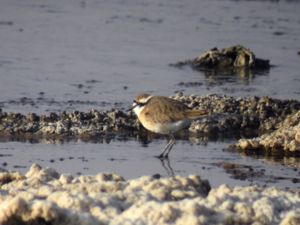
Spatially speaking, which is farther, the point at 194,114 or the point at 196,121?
the point at 196,121

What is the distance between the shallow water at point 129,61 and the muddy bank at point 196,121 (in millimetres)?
487

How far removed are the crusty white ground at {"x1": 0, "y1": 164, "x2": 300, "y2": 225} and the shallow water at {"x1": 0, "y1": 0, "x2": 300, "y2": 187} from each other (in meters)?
2.68

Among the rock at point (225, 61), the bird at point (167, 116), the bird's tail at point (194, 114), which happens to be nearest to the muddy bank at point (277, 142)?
the bird's tail at point (194, 114)

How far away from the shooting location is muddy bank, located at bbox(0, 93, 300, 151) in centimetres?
1217

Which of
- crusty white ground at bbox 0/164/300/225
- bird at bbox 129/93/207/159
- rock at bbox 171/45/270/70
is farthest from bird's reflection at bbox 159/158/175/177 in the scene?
rock at bbox 171/45/270/70

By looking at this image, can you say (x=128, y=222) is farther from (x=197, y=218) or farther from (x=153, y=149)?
(x=153, y=149)

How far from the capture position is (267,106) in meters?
13.4

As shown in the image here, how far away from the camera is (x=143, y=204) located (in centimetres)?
660

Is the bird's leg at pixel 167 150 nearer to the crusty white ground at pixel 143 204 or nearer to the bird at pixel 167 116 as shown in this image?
the bird at pixel 167 116

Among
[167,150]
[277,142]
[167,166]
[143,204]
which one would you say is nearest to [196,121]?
[167,150]

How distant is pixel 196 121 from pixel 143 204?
630 cm

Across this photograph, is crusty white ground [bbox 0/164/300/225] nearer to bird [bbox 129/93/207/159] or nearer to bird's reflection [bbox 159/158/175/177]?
bird's reflection [bbox 159/158/175/177]

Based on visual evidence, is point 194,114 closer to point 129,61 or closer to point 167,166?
point 167,166

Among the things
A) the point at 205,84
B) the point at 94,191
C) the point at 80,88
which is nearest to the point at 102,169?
the point at 94,191
